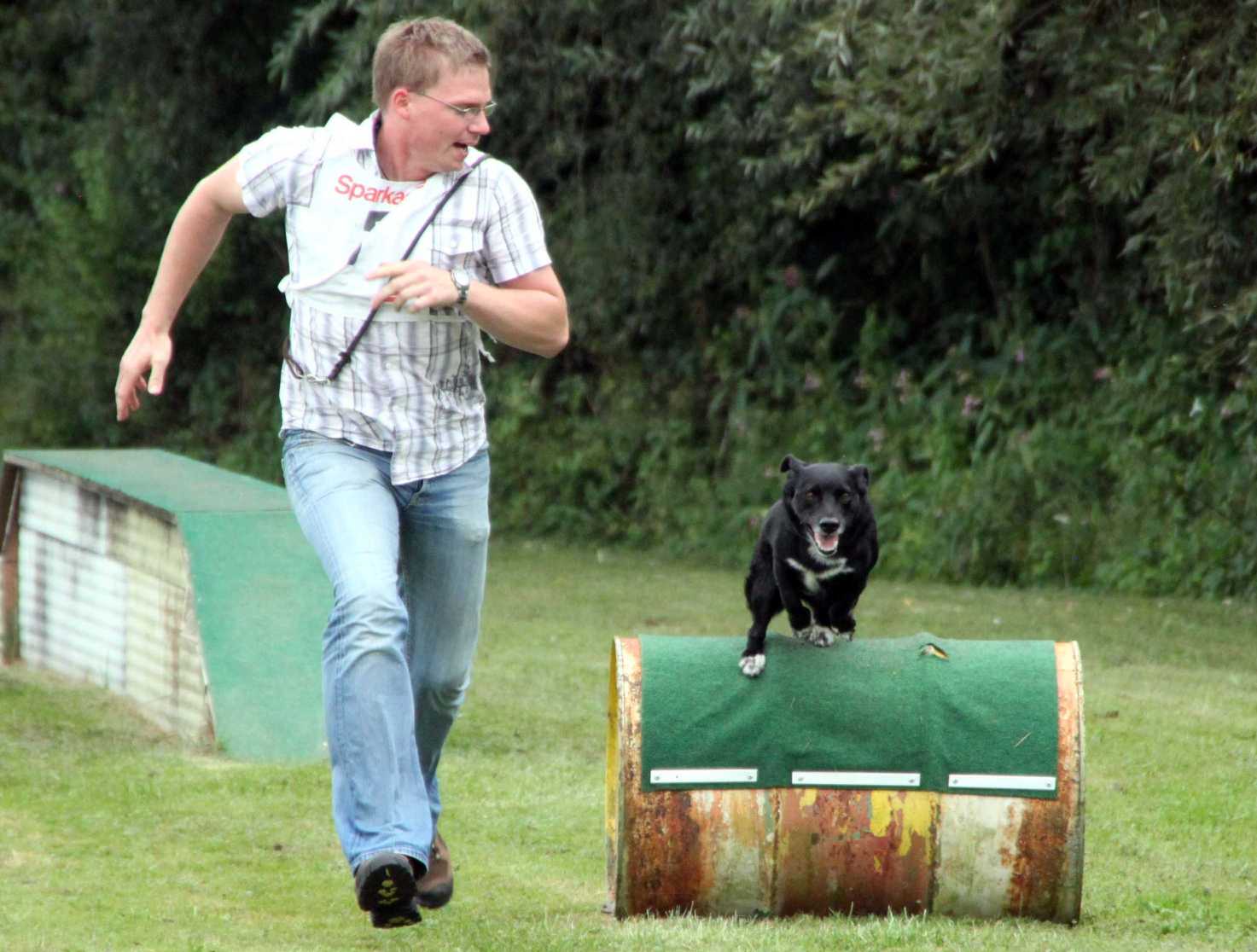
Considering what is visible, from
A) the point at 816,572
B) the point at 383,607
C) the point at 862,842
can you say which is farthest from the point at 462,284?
the point at 862,842

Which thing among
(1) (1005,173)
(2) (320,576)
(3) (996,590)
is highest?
(1) (1005,173)

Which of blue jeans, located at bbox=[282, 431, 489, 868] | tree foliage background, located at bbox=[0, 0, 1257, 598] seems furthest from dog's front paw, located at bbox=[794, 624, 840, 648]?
tree foliage background, located at bbox=[0, 0, 1257, 598]

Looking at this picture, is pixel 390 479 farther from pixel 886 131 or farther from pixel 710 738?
pixel 886 131

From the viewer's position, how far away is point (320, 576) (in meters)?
7.14

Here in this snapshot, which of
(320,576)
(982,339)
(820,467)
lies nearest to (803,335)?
(982,339)

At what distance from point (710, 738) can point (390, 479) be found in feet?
3.52

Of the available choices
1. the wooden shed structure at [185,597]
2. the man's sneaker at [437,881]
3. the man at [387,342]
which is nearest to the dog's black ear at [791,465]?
the man at [387,342]

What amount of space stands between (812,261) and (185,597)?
8661 millimetres

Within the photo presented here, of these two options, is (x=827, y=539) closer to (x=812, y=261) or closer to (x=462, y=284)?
(x=462, y=284)

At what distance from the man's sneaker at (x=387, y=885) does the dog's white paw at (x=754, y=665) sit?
3.60 feet

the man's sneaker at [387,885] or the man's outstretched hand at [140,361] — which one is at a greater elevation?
the man's outstretched hand at [140,361]

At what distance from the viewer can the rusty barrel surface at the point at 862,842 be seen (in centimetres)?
462

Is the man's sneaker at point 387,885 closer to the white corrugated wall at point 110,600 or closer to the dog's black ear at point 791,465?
the dog's black ear at point 791,465

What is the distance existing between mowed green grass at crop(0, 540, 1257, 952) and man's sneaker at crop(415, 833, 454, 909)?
84 millimetres
